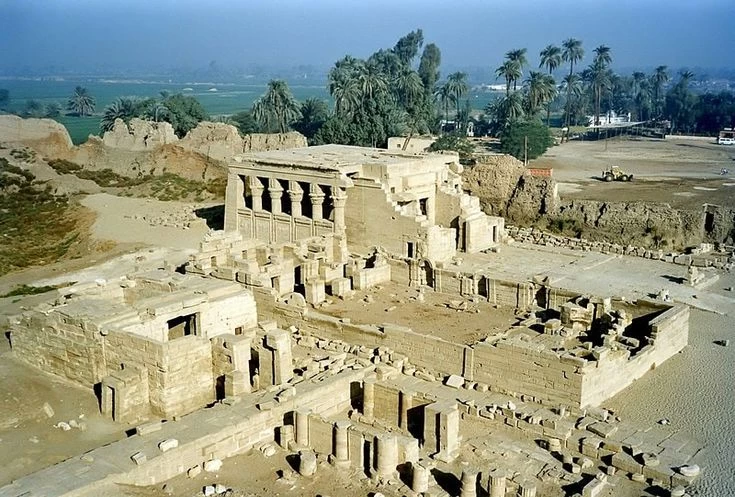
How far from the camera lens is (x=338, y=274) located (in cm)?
2675

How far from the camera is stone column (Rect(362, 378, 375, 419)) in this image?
18672mm

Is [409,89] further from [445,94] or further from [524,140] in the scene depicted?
[524,140]

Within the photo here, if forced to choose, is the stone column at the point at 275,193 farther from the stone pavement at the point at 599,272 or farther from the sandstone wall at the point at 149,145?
the sandstone wall at the point at 149,145

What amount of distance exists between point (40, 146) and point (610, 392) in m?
45.6

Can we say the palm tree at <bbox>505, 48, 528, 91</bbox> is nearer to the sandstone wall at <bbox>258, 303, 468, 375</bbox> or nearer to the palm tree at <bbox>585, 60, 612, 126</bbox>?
the palm tree at <bbox>585, 60, 612, 126</bbox>

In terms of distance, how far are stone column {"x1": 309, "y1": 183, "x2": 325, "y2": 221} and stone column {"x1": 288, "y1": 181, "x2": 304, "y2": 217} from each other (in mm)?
705

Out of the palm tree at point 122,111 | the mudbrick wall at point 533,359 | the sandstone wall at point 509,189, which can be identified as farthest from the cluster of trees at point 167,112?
the mudbrick wall at point 533,359

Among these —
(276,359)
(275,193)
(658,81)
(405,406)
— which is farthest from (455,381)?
(658,81)

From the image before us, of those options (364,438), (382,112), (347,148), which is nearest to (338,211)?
(347,148)

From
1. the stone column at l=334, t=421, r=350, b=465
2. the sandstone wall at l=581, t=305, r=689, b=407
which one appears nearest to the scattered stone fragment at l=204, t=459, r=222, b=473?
the stone column at l=334, t=421, r=350, b=465

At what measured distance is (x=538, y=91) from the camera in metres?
72.2

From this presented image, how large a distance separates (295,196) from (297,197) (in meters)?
0.08

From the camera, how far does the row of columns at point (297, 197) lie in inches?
1153

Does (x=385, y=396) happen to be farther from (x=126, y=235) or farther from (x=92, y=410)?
(x=126, y=235)
